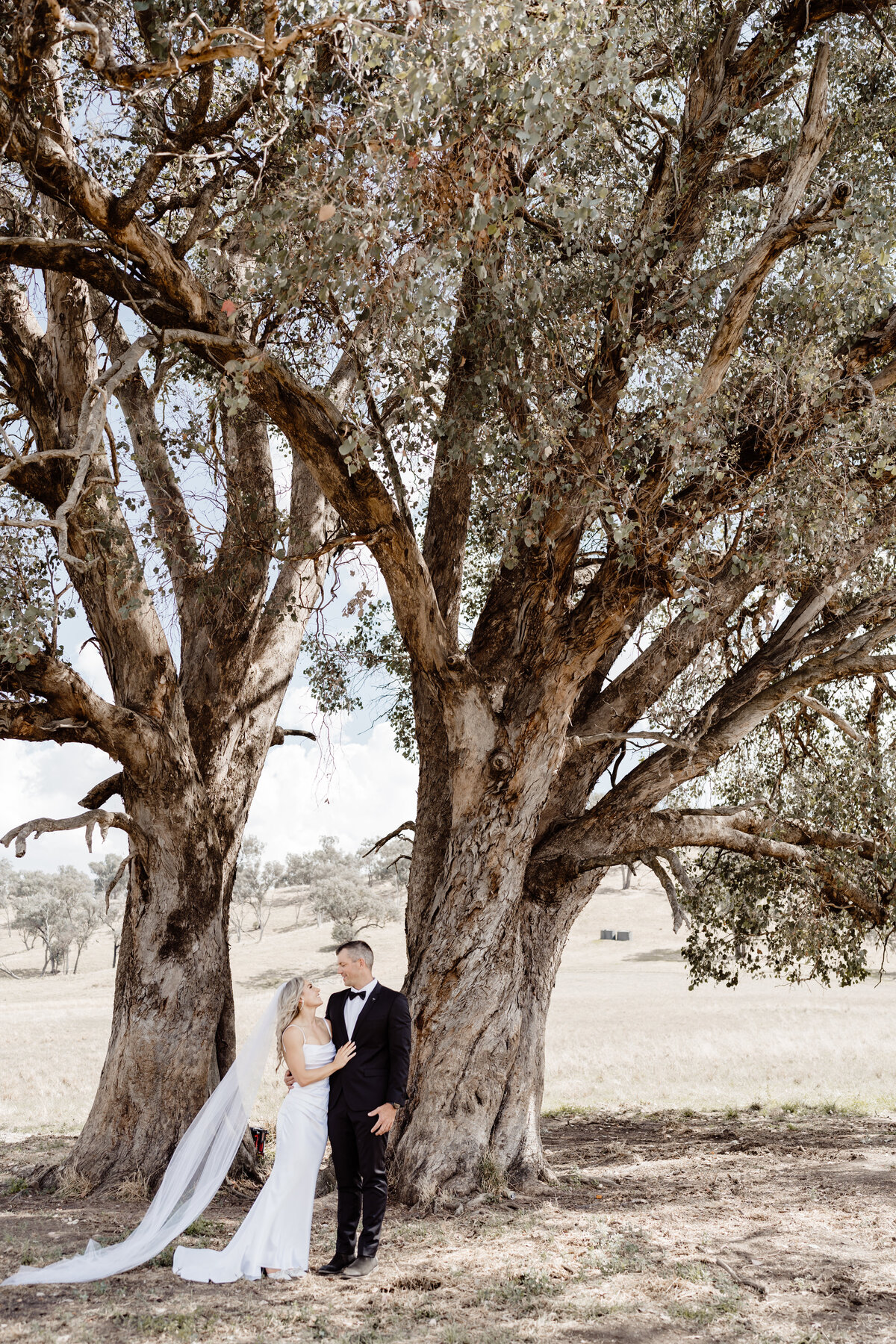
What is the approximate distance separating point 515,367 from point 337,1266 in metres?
6.56

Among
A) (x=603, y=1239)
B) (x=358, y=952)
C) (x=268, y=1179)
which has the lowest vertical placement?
(x=603, y=1239)

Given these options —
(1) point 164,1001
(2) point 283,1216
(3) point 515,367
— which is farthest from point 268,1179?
(3) point 515,367

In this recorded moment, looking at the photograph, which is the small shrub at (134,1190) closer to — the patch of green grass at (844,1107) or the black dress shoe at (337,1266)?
the black dress shoe at (337,1266)

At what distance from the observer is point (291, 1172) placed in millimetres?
6055

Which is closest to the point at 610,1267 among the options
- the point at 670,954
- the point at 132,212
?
the point at 132,212

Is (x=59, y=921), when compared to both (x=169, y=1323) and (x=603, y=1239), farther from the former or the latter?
(x=169, y=1323)

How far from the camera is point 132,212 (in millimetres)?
6672

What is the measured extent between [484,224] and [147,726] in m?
5.26

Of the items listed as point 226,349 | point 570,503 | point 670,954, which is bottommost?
point 670,954

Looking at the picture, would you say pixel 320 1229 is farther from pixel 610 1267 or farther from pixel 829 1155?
pixel 829 1155

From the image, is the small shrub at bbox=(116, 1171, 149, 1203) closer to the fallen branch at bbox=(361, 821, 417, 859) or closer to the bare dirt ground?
the bare dirt ground

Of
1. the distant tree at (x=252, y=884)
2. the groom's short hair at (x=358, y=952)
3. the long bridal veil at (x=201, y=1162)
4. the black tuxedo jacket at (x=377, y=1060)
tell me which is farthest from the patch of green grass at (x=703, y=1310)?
the distant tree at (x=252, y=884)

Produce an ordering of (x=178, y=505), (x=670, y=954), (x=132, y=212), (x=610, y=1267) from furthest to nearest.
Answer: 1. (x=670, y=954)
2. (x=178, y=505)
3. (x=132, y=212)
4. (x=610, y=1267)

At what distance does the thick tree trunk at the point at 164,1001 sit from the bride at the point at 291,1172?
3137mm
